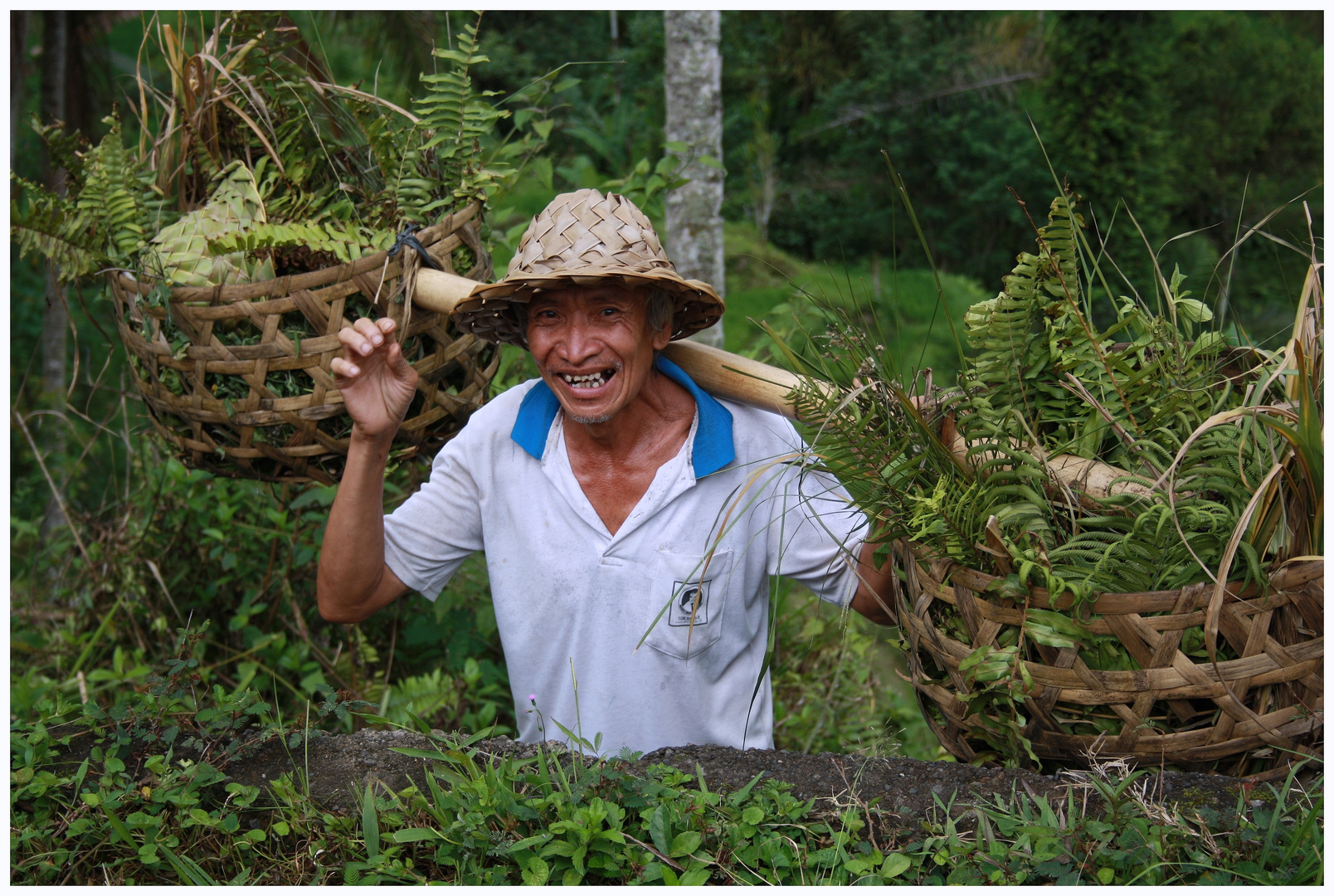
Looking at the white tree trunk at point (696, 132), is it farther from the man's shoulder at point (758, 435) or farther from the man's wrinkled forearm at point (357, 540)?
the man's wrinkled forearm at point (357, 540)

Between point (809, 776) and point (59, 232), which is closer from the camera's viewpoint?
point (809, 776)

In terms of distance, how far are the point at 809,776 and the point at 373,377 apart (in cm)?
125

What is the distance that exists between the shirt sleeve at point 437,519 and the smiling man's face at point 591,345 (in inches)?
14.8

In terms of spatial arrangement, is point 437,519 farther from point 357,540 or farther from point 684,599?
point 684,599

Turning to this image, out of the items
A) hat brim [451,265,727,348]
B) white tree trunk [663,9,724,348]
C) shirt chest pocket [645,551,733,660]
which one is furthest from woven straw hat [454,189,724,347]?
white tree trunk [663,9,724,348]

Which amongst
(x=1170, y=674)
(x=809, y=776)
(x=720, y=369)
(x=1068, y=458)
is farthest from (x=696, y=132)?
(x=1170, y=674)

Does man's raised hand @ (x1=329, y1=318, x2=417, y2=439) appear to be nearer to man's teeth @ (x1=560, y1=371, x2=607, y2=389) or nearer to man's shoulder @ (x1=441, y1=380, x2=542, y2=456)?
man's shoulder @ (x1=441, y1=380, x2=542, y2=456)

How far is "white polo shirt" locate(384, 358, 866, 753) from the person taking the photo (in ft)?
7.64

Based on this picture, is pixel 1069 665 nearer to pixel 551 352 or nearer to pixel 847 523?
pixel 847 523

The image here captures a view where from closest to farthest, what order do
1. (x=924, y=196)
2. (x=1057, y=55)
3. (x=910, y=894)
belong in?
(x=910, y=894)
(x=1057, y=55)
(x=924, y=196)

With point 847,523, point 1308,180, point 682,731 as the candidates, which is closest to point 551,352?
point 847,523

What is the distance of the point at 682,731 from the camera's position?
7.86 feet

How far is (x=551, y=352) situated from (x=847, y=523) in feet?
2.57

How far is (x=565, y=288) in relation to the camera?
7.04 ft
